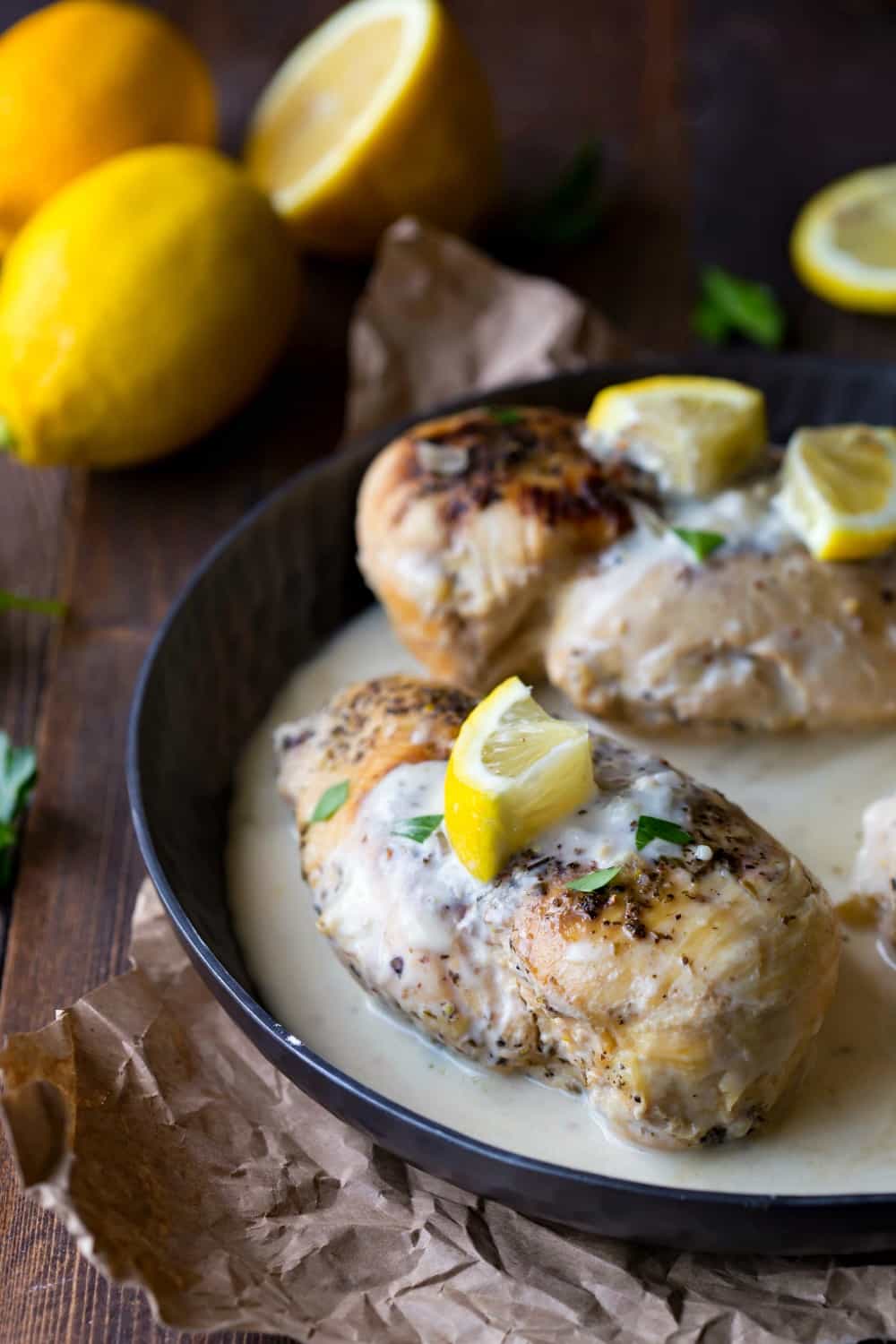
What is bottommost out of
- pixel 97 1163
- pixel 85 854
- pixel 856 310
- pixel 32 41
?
pixel 856 310

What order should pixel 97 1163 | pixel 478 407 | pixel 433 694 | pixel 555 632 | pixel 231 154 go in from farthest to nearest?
pixel 231 154 < pixel 478 407 < pixel 555 632 < pixel 433 694 < pixel 97 1163

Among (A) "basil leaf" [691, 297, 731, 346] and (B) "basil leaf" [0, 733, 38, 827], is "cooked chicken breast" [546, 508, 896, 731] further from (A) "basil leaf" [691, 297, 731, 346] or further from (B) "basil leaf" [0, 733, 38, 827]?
(A) "basil leaf" [691, 297, 731, 346]

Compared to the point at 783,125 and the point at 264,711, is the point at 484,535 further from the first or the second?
the point at 783,125

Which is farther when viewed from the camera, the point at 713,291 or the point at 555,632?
the point at 713,291

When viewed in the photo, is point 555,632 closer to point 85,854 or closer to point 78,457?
point 85,854

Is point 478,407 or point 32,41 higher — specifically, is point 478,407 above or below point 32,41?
below

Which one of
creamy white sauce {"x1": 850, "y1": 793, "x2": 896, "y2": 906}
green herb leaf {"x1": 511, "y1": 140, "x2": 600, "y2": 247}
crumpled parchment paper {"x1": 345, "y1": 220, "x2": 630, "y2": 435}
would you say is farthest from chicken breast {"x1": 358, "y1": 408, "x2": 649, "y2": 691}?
green herb leaf {"x1": 511, "y1": 140, "x2": 600, "y2": 247}

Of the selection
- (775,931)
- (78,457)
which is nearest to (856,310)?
(78,457)
